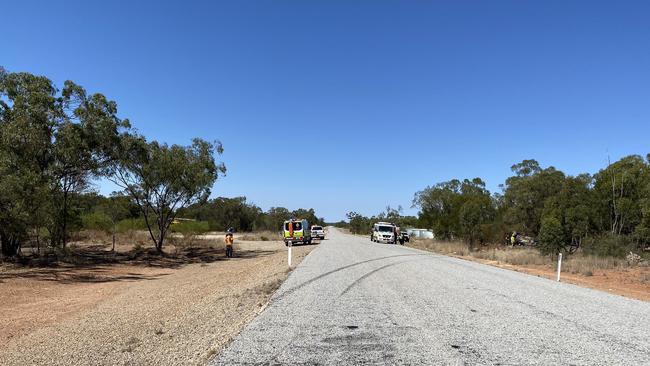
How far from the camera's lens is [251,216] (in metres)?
110

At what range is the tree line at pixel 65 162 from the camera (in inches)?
889

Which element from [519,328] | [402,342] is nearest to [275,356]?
[402,342]

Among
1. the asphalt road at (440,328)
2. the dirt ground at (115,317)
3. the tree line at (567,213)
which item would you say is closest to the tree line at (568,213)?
the tree line at (567,213)

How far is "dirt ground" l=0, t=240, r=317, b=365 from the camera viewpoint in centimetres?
807

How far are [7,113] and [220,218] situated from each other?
81006mm

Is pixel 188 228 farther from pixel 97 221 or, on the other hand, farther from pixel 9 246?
pixel 9 246

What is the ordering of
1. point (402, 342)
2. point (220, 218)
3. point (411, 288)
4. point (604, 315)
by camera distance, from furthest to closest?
point (220, 218) < point (411, 288) < point (604, 315) < point (402, 342)

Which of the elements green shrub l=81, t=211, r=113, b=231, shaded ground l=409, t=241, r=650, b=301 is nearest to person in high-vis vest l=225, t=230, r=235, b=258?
green shrub l=81, t=211, r=113, b=231

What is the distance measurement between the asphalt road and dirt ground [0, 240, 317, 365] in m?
0.83

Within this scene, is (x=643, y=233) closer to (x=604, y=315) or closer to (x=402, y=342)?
(x=604, y=315)

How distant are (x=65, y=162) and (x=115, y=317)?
17.7m

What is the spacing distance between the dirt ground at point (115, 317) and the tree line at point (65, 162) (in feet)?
11.1

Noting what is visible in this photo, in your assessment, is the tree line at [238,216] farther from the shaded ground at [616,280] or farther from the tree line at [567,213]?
the shaded ground at [616,280]

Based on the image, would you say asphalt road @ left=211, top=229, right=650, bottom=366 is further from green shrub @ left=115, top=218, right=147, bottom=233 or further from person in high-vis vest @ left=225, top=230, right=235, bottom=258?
green shrub @ left=115, top=218, right=147, bottom=233
